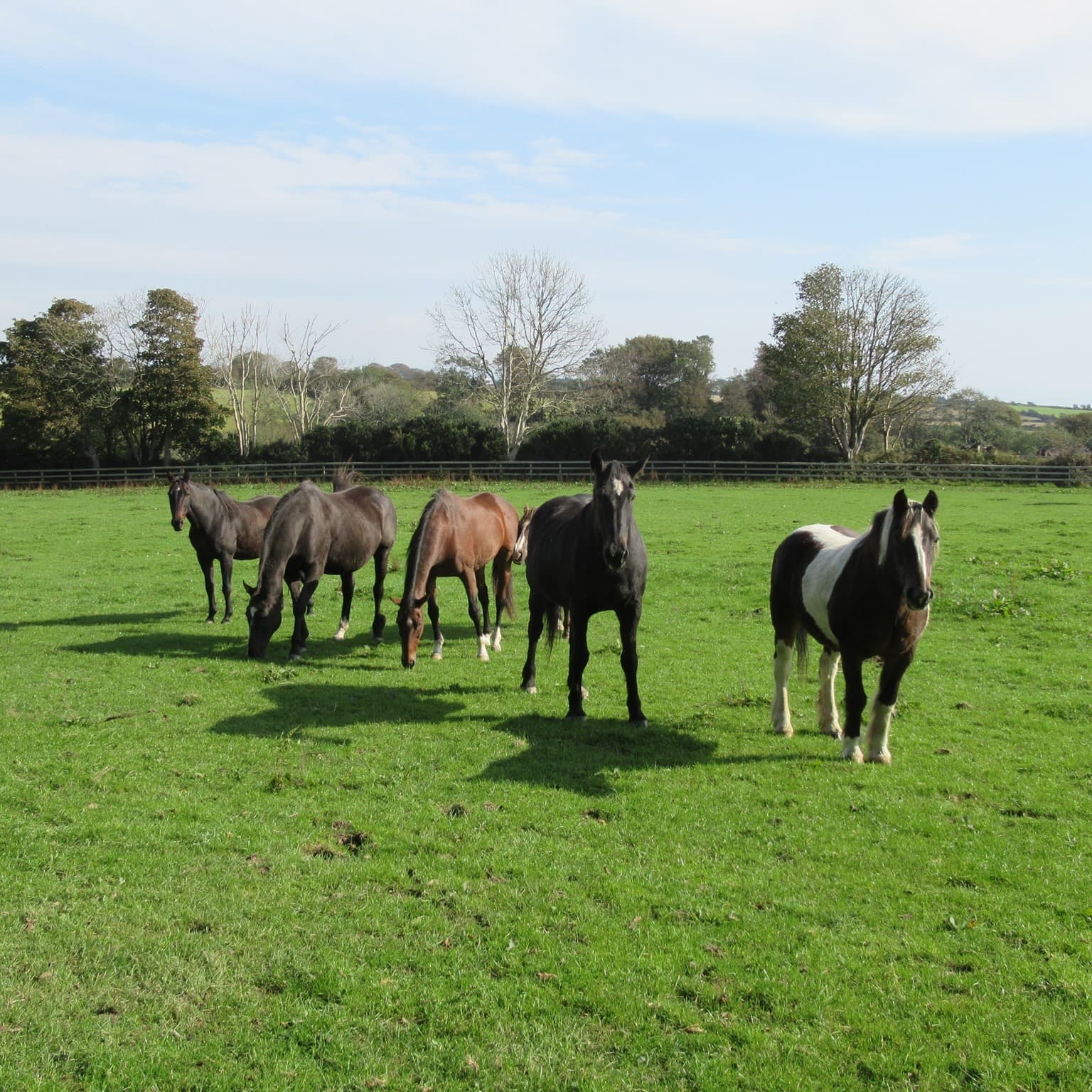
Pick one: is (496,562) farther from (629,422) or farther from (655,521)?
(629,422)

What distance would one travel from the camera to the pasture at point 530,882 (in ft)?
12.1

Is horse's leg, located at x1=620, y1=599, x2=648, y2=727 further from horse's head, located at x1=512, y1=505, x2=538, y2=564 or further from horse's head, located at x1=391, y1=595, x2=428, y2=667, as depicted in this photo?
horse's head, located at x1=512, y1=505, x2=538, y2=564

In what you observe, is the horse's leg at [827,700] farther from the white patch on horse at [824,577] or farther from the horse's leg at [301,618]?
the horse's leg at [301,618]

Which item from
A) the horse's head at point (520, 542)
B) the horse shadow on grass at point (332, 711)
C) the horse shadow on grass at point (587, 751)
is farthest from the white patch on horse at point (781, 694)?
the horse's head at point (520, 542)

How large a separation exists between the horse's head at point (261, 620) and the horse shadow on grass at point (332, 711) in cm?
137

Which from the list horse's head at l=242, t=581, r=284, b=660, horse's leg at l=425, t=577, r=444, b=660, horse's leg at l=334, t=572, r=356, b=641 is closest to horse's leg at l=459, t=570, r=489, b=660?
horse's leg at l=425, t=577, r=444, b=660

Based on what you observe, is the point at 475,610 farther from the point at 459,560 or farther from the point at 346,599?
the point at 346,599

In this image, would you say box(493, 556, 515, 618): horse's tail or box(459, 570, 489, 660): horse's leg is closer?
box(459, 570, 489, 660): horse's leg

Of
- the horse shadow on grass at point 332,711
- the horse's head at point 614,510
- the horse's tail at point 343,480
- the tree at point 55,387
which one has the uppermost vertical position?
the tree at point 55,387

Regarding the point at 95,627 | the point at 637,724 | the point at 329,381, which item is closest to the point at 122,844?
the point at 637,724

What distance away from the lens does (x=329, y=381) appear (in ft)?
230

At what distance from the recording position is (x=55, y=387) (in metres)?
50.2

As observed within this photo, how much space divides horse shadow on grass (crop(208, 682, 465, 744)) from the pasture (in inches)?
2.1

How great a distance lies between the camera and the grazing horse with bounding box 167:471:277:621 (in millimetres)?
14148
